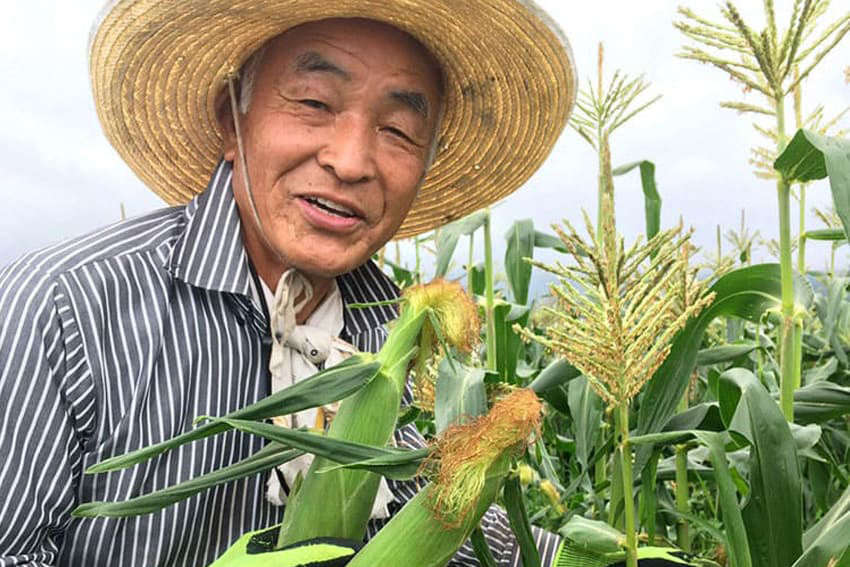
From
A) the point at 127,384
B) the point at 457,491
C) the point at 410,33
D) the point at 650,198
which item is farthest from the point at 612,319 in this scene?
the point at 650,198

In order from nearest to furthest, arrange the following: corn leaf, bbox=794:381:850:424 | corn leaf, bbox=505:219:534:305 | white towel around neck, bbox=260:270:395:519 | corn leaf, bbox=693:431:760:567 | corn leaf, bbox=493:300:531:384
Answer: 1. corn leaf, bbox=693:431:760:567
2. corn leaf, bbox=794:381:850:424
3. white towel around neck, bbox=260:270:395:519
4. corn leaf, bbox=493:300:531:384
5. corn leaf, bbox=505:219:534:305

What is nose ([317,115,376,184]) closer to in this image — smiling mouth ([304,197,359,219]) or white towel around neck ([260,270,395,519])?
smiling mouth ([304,197,359,219])

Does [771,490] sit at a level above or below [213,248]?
below

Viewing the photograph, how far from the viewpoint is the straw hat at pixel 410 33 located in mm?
1982

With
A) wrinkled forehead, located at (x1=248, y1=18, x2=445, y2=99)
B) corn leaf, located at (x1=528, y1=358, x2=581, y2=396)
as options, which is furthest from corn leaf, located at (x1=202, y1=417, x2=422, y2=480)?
wrinkled forehead, located at (x1=248, y1=18, x2=445, y2=99)

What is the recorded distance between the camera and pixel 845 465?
2.50 meters

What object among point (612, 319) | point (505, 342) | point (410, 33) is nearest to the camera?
point (612, 319)

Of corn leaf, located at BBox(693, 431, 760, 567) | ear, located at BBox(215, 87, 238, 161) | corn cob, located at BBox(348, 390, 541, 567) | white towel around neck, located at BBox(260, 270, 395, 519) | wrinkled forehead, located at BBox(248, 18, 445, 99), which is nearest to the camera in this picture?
corn cob, located at BBox(348, 390, 541, 567)

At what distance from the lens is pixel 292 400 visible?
121 cm

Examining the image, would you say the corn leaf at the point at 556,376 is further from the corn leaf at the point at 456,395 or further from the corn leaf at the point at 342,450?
the corn leaf at the point at 342,450

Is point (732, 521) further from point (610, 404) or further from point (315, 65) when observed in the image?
point (315, 65)

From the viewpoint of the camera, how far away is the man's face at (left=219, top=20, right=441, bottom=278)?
1.84 meters

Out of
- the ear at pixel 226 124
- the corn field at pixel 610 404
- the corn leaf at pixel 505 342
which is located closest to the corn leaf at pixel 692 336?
the corn field at pixel 610 404

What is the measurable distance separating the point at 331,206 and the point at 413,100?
0.99 ft
